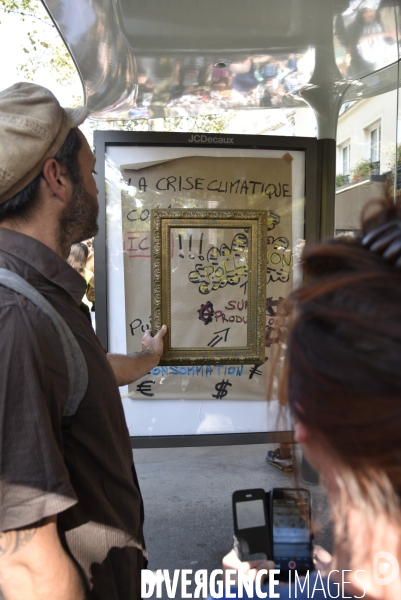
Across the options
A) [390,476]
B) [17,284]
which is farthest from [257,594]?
[17,284]

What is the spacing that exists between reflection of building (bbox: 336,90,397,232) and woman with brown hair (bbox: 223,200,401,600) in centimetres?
293

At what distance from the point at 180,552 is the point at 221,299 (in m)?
1.65

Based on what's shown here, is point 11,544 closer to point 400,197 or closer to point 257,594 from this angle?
point 257,594

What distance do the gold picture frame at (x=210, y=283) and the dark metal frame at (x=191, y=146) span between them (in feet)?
1.02

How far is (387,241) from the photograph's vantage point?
607mm

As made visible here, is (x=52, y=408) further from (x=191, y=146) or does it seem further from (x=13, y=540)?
(x=191, y=146)

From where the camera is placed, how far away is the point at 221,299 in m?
2.71

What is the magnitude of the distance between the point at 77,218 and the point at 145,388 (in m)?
1.55

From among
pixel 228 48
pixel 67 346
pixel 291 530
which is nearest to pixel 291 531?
pixel 291 530

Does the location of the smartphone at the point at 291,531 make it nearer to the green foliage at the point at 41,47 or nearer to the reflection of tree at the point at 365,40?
the reflection of tree at the point at 365,40

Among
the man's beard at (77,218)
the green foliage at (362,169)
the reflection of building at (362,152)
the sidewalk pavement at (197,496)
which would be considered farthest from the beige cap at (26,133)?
the green foliage at (362,169)

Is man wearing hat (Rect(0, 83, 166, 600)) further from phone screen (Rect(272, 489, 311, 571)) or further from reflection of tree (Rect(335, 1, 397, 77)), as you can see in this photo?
reflection of tree (Rect(335, 1, 397, 77))

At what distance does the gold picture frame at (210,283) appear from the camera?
8.53 feet

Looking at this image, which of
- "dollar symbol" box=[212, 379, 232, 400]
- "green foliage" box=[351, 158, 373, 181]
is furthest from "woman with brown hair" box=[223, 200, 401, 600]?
"green foliage" box=[351, 158, 373, 181]
